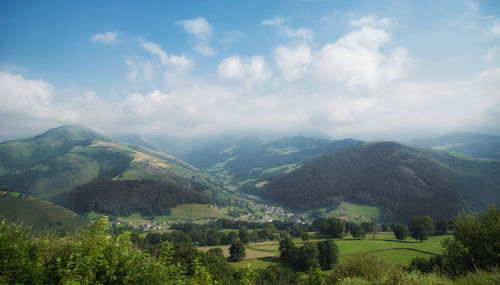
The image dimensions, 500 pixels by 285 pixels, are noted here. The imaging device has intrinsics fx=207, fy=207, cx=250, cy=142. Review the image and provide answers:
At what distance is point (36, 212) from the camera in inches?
5330

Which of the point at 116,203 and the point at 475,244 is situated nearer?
the point at 475,244

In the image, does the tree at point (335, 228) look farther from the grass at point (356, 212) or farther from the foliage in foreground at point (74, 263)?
the grass at point (356, 212)

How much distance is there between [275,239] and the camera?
335 ft

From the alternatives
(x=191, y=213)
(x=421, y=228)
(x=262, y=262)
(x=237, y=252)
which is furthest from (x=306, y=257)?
(x=191, y=213)

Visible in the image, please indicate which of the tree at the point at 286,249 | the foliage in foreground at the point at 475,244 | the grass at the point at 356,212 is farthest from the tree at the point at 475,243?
the grass at the point at 356,212

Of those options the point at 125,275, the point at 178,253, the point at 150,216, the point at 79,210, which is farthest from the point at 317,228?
the point at 79,210

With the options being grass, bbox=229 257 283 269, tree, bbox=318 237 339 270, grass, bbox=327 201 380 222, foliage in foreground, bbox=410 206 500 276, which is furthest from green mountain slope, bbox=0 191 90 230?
grass, bbox=327 201 380 222

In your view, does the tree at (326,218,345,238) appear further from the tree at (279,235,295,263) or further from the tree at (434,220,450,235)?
the tree at (434,220,450,235)

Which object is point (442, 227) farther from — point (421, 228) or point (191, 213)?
point (191, 213)

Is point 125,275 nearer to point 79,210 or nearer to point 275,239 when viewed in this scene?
point 275,239

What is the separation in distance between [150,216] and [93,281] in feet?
647

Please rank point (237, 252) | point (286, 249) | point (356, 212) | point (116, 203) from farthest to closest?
point (116, 203), point (356, 212), point (286, 249), point (237, 252)

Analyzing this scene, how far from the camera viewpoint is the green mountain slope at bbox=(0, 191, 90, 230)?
128250 millimetres

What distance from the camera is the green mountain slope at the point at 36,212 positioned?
12825 cm
